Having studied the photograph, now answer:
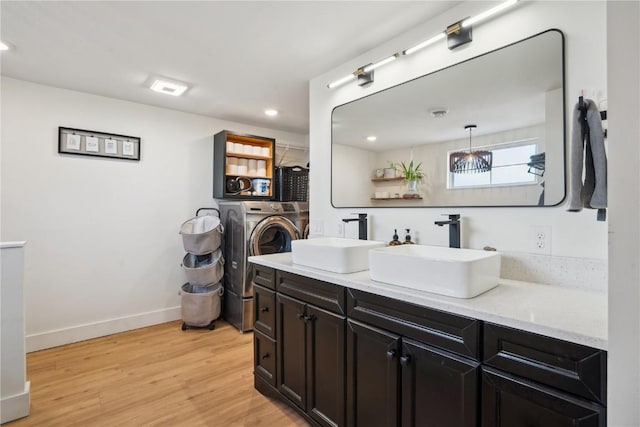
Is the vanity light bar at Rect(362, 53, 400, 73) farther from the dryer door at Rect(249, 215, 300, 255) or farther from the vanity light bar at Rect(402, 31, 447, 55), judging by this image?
the dryer door at Rect(249, 215, 300, 255)

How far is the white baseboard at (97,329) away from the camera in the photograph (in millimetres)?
2896

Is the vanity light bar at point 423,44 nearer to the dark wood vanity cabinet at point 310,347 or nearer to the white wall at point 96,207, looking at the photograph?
the dark wood vanity cabinet at point 310,347

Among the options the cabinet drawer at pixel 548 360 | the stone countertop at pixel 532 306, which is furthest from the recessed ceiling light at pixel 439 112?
the cabinet drawer at pixel 548 360

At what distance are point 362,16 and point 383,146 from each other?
32.0 inches

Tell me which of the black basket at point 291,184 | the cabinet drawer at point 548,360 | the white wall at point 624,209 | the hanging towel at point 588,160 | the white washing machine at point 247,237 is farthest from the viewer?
the black basket at point 291,184

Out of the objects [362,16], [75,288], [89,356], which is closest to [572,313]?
[362,16]

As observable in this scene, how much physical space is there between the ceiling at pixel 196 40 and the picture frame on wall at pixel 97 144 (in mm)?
421

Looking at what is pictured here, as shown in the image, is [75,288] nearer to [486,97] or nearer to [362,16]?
[362,16]

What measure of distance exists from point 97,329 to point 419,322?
3.36 m

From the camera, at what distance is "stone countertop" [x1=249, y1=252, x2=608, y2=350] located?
0.92 meters

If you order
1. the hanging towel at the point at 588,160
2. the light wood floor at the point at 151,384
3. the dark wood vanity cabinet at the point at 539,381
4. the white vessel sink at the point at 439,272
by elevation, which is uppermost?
the hanging towel at the point at 588,160

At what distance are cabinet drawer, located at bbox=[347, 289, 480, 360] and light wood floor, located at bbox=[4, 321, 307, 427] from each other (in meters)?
0.95

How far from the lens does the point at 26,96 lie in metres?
2.81

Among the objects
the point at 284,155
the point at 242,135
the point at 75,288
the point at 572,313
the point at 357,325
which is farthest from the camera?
the point at 284,155
